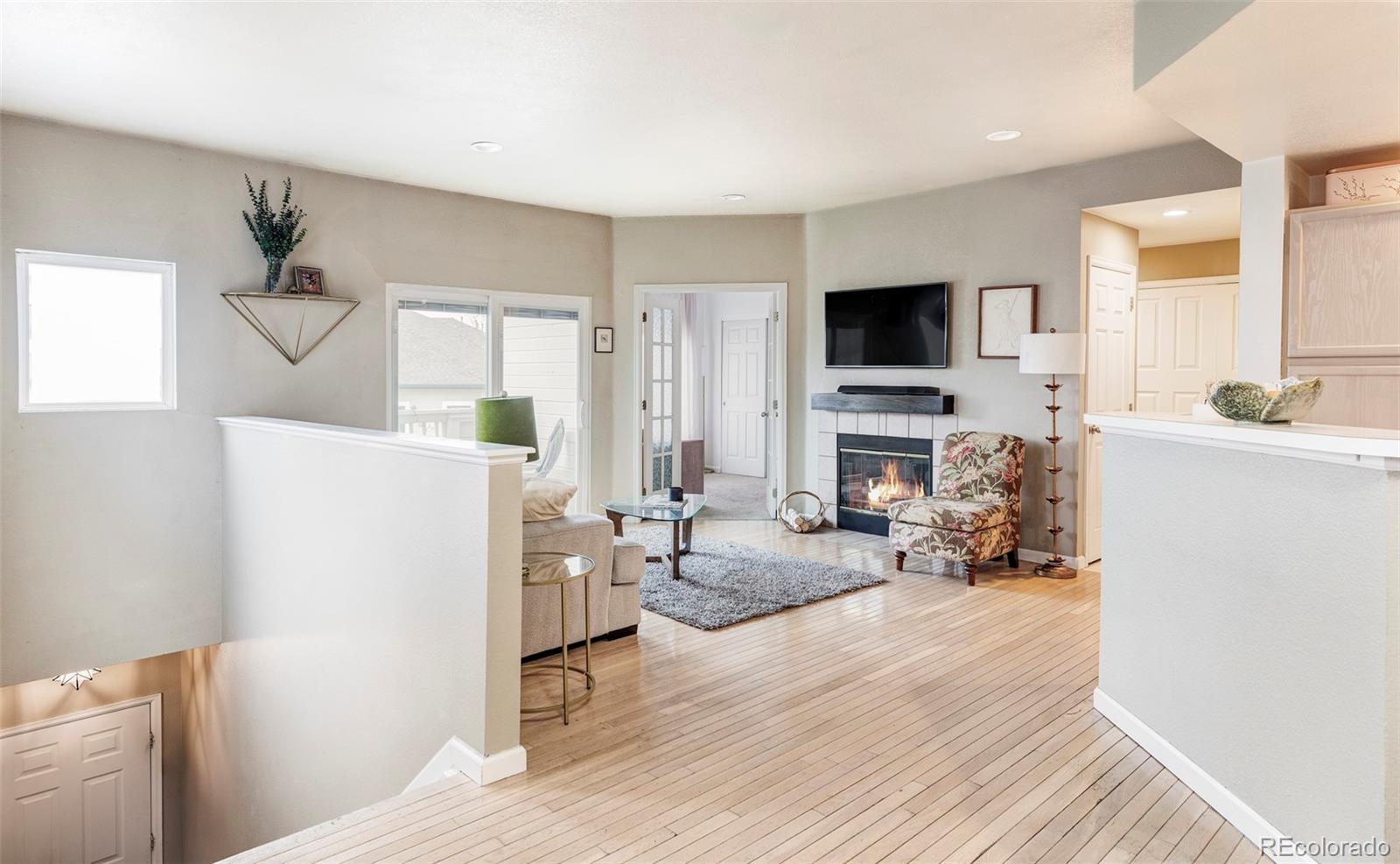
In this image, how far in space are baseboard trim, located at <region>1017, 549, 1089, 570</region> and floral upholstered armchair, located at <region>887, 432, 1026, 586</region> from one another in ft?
0.48

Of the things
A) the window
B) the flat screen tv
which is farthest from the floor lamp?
the window

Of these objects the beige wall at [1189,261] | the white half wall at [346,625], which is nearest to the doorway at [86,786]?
the white half wall at [346,625]

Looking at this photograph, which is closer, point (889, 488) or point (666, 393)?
point (889, 488)

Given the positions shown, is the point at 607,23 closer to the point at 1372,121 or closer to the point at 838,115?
the point at 838,115

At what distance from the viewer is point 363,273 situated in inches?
211

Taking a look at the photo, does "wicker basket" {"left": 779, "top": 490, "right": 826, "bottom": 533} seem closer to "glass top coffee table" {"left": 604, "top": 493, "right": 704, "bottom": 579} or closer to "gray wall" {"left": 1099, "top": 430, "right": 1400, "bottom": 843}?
"glass top coffee table" {"left": 604, "top": 493, "right": 704, "bottom": 579}

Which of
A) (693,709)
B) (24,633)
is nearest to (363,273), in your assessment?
(24,633)

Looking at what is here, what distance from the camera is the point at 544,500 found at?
3.63 metres

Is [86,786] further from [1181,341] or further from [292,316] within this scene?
[1181,341]

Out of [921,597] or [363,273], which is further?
[363,273]

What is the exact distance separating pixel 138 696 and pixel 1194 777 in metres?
5.97

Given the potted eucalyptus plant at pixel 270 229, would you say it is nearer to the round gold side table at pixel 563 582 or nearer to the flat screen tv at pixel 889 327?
the round gold side table at pixel 563 582

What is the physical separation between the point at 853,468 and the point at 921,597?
1894 millimetres

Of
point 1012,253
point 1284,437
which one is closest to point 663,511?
point 1012,253
